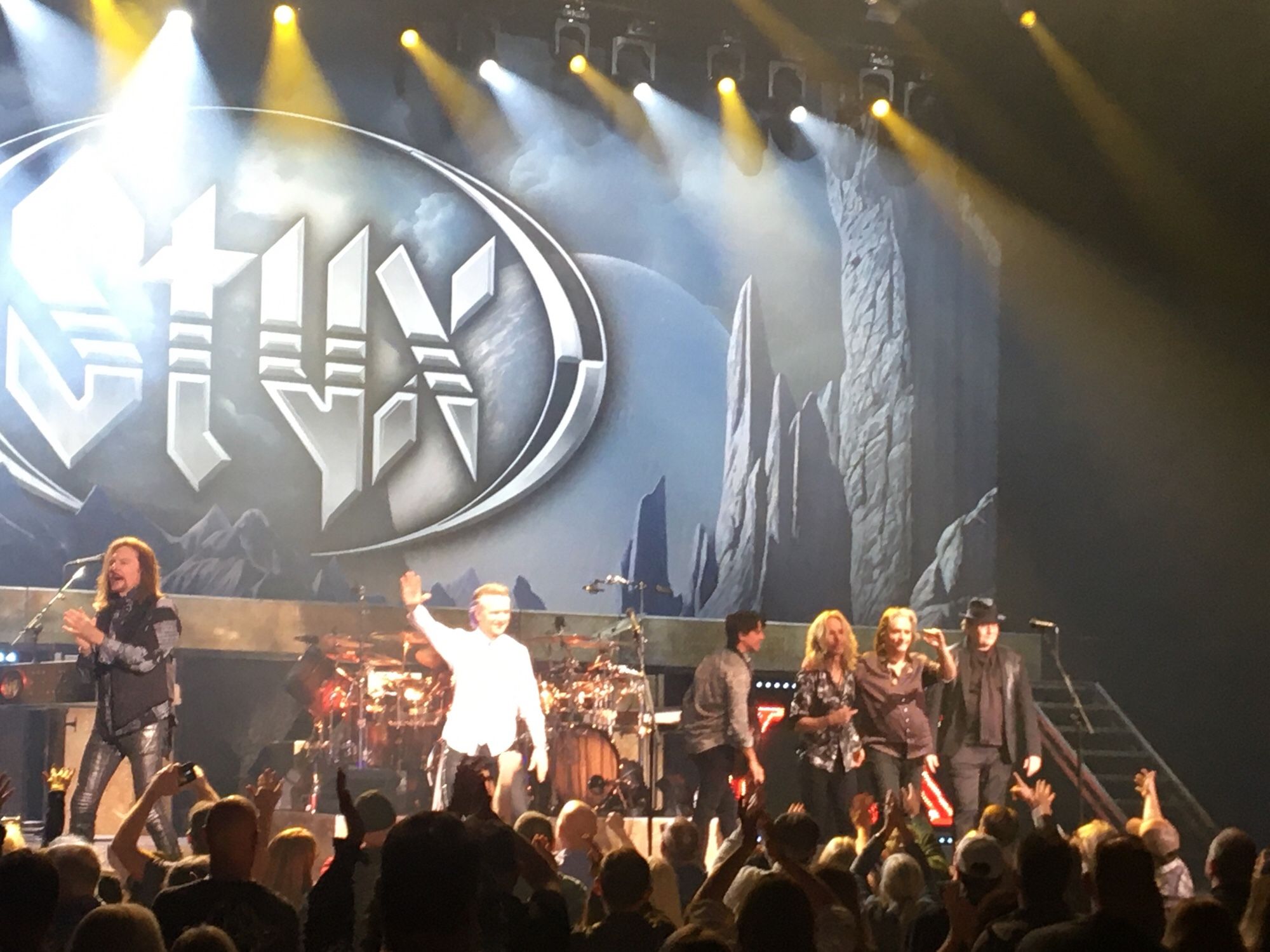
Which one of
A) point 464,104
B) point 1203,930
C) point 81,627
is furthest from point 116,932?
point 464,104

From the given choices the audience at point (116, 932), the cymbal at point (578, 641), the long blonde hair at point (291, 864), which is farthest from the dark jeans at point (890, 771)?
the audience at point (116, 932)

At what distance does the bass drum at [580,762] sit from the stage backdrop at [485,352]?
1093 mm

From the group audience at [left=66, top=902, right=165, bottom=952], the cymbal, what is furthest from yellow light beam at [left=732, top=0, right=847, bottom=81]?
audience at [left=66, top=902, right=165, bottom=952]

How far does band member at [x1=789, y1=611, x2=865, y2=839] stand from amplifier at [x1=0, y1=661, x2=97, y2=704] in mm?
4216

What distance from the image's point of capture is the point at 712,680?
8.96 metres

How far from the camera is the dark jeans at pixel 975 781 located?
9.33m

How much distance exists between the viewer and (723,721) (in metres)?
8.95

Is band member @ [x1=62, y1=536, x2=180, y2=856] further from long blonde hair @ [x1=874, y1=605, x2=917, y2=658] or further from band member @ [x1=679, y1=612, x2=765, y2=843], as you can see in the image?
long blonde hair @ [x1=874, y1=605, x2=917, y2=658]

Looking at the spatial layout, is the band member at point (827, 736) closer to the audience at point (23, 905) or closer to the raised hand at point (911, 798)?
the raised hand at point (911, 798)

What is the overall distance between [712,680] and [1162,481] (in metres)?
5.33

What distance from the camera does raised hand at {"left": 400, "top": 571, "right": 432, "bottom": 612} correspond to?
1014 centimetres

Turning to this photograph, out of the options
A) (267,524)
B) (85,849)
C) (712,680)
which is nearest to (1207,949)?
(85,849)

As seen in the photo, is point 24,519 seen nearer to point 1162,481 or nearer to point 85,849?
point 85,849

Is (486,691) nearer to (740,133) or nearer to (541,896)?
(740,133)
